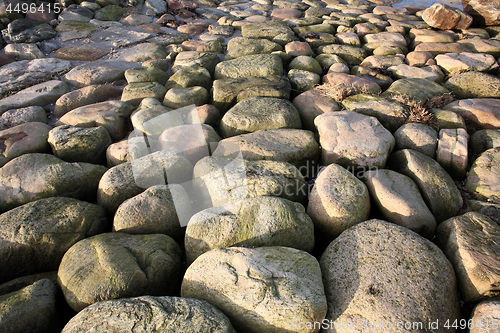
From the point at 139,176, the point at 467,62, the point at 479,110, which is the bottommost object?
the point at 139,176

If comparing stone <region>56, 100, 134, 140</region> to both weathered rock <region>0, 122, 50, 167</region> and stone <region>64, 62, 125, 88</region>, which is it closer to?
weathered rock <region>0, 122, 50, 167</region>

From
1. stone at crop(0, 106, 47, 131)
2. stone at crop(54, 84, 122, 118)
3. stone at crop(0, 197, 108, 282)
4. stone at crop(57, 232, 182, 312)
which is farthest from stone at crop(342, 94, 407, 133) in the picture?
stone at crop(0, 106, 47, 131)

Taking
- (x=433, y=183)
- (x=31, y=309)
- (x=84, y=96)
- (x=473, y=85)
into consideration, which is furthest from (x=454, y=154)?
(x=84, y=96)

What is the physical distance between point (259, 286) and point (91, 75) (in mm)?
5165

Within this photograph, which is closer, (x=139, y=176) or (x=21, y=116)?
(x=139, y=176)

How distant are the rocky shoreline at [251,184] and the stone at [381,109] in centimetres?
3

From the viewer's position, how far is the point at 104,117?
14.1 ft

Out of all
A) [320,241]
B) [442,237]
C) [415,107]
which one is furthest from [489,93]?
[320,241]

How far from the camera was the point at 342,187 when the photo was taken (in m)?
3.00

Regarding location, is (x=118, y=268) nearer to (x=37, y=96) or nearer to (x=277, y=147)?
(x=277, y=147)

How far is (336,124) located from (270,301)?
2.55 meters

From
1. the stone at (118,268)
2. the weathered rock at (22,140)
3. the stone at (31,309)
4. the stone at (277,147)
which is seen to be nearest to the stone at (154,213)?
the stone at (118,268)

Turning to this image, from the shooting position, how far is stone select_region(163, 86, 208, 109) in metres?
4.61

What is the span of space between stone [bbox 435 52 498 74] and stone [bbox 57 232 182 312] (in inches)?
230
